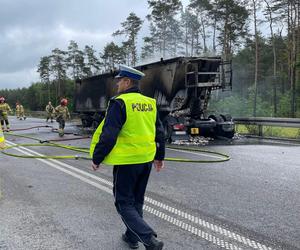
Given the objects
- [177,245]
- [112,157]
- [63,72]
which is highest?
[63,72]

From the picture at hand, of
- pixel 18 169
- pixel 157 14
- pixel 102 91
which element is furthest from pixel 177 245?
pixel 157 14

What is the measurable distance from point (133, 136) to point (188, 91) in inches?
393

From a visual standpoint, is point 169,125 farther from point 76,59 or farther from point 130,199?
point 76,59

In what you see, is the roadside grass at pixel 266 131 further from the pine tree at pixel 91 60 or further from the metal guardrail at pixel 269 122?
the pine tree at pixel 91 60

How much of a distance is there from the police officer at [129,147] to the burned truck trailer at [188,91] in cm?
933

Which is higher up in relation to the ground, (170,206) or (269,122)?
(269,122)

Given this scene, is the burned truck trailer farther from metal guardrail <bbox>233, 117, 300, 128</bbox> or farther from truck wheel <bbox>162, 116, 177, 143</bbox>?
metal guardrail <bbox>233, 117, 300, 128</bbox>

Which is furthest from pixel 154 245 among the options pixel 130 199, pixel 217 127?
pixel 217 127

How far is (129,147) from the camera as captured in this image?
360 cm

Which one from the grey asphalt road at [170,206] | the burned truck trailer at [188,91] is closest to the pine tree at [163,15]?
the burned truck trailer at [188,91]

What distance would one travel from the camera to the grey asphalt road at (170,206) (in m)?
3.99

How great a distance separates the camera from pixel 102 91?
18.5m

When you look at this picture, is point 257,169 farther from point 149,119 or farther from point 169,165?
point 149,119

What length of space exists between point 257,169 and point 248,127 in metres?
8.30
